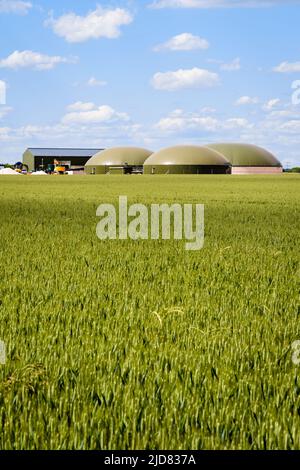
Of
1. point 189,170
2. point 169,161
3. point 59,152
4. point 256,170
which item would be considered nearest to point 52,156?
point 59,152

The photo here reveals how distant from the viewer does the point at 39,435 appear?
Answer: 3012 millimetres

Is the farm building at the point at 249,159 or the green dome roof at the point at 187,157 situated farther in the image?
the farm building at the point at 249,159

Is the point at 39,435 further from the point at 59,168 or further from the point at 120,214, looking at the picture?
the point at 59,168

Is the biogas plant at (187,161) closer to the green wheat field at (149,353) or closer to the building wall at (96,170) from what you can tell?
the building wall at (96,170)

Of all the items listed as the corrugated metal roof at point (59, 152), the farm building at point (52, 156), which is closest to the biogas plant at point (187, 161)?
the farm building at point (52, 156)

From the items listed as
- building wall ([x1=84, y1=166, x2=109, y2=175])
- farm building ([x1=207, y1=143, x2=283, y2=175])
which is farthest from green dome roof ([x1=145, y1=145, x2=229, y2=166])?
farm building ([x1=207, y1=143, x2=283, y2=175])

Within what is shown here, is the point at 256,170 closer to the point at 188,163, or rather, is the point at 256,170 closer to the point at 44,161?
the point at 188,163

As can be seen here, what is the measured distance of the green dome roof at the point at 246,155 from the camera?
13638 centimetres

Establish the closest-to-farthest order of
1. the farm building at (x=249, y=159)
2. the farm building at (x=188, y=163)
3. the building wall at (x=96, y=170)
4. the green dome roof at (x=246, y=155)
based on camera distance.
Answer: the farm building at (x=188, y=163)
the building wall at (x=96, y=170)
the farm building at (x=249, y=159)
the green dome roof at (x=246, y=155)

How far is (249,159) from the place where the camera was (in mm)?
136750

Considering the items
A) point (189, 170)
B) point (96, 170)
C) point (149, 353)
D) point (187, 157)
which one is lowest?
point (149, 353)

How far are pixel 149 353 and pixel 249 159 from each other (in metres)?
135
